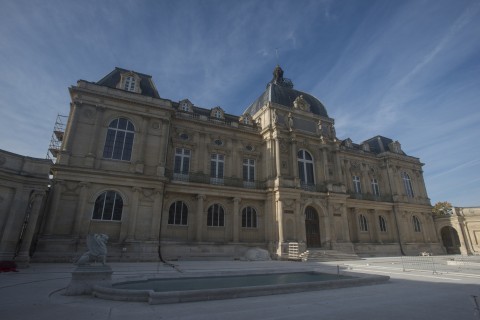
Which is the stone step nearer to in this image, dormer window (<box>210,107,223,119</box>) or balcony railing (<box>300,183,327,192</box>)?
balcony railing (<box>300,183,327,192</box>)

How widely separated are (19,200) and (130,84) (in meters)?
12.7

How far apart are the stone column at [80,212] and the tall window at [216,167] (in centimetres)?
1007

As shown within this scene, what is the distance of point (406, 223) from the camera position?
3281 centimetres

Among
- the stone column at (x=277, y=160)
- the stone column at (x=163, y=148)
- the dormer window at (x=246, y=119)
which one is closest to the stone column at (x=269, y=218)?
the stone column at (x=277, y=160)

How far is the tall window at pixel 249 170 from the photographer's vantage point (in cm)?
2639

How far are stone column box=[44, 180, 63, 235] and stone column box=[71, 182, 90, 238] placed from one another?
3.73 feet

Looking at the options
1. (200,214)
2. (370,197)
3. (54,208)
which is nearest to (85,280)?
(54,208)

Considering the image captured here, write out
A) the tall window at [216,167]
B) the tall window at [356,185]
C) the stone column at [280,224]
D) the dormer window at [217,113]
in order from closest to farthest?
the stone column at [280,224]
the tall window at [216,167]
the dormer window at [217,113]
the tall window at [356,185]

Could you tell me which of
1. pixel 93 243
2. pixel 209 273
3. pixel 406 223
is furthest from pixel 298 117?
pixel 93 243

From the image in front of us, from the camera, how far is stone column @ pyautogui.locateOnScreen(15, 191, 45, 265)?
13711mm

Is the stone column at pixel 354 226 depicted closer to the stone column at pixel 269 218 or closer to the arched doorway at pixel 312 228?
the arched doorway at pixel 312 228

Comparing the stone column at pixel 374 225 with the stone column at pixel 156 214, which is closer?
the stone column at pixel 156 214

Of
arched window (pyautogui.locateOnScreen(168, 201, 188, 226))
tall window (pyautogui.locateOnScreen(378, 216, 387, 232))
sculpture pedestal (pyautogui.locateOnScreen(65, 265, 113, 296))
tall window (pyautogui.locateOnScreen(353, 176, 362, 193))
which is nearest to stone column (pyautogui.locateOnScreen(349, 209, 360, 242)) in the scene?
tall window (pyautogui.locateOnScreen(353, 176, 362, 193))

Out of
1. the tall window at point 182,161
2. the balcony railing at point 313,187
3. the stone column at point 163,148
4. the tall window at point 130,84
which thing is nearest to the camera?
the stone column at point 163,148
